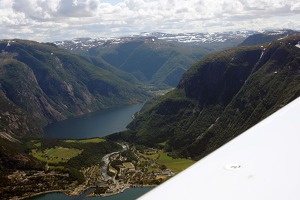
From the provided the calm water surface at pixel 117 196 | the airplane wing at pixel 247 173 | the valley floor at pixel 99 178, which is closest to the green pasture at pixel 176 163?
the valley floor at pixel 99 178

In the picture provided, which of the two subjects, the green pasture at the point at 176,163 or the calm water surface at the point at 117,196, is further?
the green pasture at the point at 176,163

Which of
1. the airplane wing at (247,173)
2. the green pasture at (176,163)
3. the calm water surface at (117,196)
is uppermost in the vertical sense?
the airplane wing at (247,173)

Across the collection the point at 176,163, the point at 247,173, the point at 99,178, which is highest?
the point at 247,173

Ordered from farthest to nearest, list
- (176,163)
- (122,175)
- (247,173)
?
1. (176,163)
2. (122,175)
3. (247,173)

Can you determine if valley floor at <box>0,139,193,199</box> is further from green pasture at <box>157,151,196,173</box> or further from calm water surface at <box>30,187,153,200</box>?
calm water surface at <box>30,187,153,200</box>

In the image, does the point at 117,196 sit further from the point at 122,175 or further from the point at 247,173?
the point at 247,173

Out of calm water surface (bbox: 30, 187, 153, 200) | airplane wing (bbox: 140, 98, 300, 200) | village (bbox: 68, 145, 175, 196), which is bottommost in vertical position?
village (bbox: 68, 145, 175, 196)

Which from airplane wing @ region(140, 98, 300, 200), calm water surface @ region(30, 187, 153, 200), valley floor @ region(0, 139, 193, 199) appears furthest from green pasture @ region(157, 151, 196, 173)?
airplane wing @ region(140, 98, 300, 200)

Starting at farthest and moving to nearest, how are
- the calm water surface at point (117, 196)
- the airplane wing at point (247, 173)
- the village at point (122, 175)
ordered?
1. the village at point (122, 175)
2. the calm water surface at point (117, 196)
3. the airplane wing at point (247, 173)

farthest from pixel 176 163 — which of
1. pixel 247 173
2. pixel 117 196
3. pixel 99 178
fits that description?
pixel 247 173

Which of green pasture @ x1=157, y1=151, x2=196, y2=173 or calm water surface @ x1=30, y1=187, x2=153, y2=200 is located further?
green pasture @ x1=157, y1=151, x2=196, y2=173

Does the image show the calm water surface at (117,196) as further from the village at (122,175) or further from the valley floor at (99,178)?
the village at (122,175)
